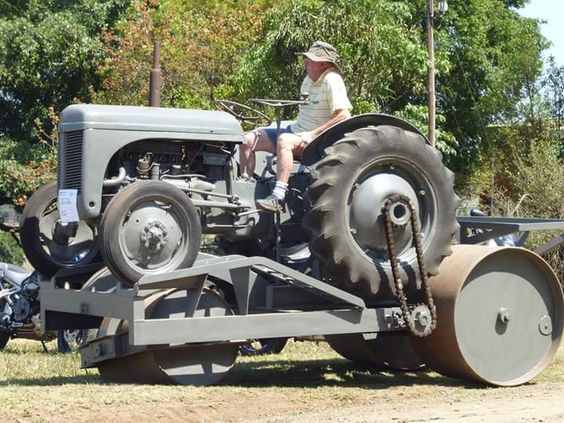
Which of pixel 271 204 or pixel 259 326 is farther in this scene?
pixel 271 204

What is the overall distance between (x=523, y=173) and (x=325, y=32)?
13.7ft

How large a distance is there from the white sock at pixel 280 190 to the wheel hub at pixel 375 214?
544mm

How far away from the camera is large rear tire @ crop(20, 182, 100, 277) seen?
976 cm

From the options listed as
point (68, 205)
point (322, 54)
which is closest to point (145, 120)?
point (68, 205)

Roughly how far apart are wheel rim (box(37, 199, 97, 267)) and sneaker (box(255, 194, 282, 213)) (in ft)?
5.04

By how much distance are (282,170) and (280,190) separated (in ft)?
0.54

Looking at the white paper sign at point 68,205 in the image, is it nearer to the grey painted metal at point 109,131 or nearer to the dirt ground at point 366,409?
the grey painted metal at point 109,131

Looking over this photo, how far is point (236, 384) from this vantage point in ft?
30.8

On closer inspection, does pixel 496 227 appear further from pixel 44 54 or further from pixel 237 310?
pixel 44 54

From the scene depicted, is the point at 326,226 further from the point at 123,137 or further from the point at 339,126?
the point at 123,137

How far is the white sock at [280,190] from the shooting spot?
920 centimetres

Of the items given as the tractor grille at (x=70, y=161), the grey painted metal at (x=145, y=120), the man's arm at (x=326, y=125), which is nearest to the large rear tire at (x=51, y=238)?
the tractor grille at (x=70, y=161)

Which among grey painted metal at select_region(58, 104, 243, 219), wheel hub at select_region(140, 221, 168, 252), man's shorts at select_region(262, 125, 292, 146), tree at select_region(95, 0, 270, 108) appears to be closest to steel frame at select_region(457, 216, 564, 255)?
man's shorts at select_region(262, 125, 292, 146)

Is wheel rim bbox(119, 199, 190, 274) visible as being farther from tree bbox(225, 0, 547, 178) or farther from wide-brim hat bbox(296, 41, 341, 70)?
tree bbox(225, 0, 547, 178)
